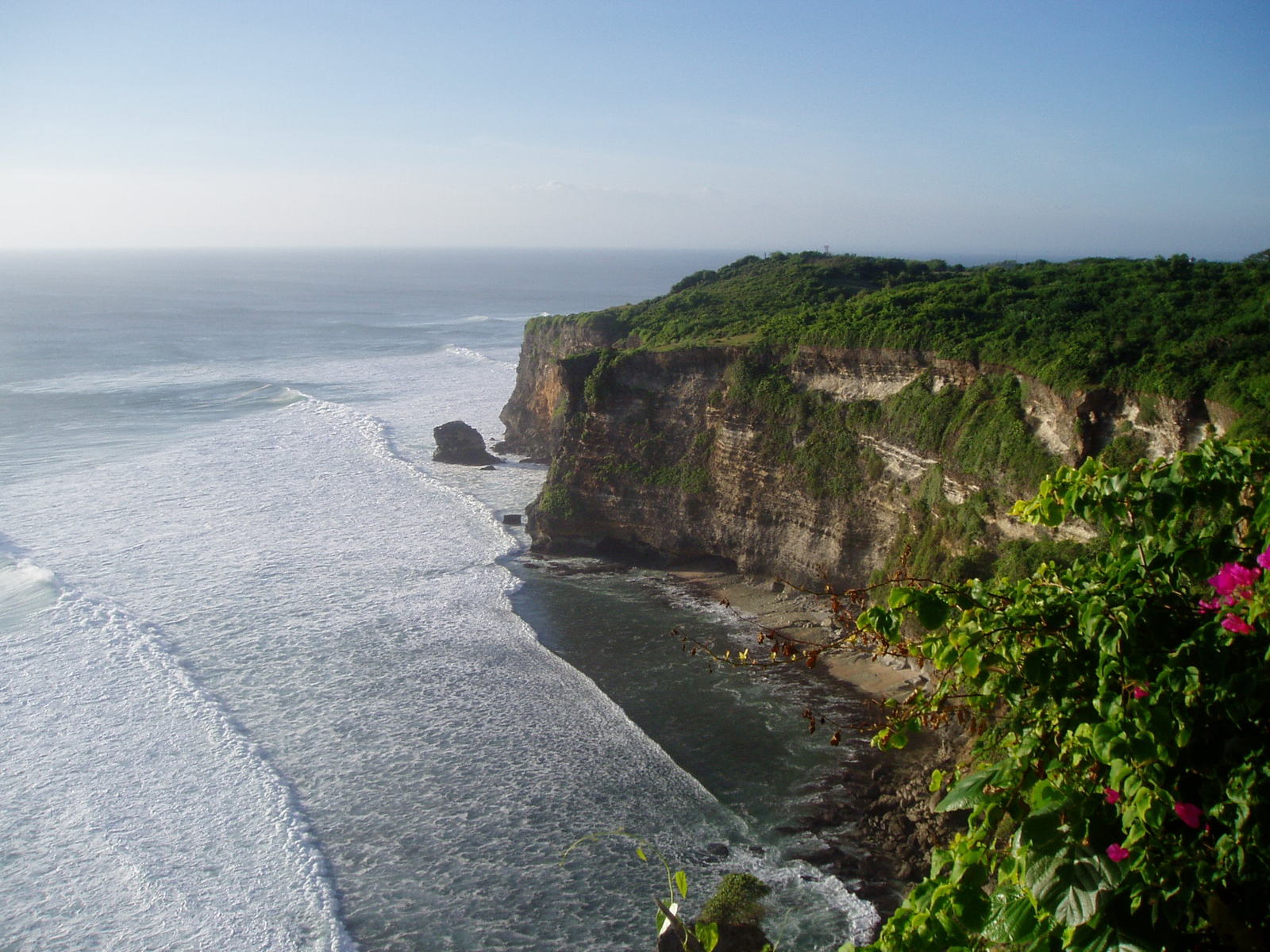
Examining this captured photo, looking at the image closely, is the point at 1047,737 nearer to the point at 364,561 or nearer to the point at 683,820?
the point at 683,820

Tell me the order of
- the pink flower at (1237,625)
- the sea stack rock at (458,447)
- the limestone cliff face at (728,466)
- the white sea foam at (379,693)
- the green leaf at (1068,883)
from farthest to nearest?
the sea stack rock at (458,447) → the limestone cliff face at (728,466) → the white sea foam at (379,693) → the pink flower at (1237,625) → the green leaf at (1068,883)

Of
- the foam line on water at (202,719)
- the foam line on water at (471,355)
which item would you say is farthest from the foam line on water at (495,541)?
the foam line on water at (471,355)

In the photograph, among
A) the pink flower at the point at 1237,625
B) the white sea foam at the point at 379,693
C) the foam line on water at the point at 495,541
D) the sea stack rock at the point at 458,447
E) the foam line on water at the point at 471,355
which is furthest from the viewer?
the foam line on water at the point at 471,355

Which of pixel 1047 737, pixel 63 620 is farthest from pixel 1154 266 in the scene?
pixel 63 620

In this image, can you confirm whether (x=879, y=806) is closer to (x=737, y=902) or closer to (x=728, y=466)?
(x=737, y=902)

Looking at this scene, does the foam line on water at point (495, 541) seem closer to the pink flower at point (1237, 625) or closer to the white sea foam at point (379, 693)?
the white sea foam at point (379, 693)

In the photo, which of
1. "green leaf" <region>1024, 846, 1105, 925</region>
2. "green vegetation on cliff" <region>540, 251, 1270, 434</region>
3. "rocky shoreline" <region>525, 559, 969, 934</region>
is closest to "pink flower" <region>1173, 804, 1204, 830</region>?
"green leaf" <region>1024, 846, 1105, 925</region>

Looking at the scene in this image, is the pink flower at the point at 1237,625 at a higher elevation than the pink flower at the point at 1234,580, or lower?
lower
